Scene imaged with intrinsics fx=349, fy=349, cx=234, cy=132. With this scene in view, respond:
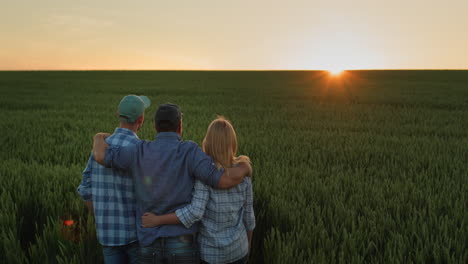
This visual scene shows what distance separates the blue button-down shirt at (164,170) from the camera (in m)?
2.12

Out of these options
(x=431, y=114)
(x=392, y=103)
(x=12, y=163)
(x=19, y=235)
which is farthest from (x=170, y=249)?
(x=392, y=103)

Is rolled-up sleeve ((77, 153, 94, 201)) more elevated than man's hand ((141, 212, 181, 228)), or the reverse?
rolled-up sleeve ((77, 153, 94, 201))

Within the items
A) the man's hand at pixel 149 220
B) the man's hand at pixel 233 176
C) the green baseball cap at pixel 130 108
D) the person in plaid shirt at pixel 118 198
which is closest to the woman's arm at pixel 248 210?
the man's hand at pixel 233 176

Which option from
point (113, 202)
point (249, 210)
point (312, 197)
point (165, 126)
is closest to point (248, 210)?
point (249, 210)

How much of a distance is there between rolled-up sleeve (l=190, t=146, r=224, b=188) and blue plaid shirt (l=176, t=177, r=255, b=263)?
101 millimetres

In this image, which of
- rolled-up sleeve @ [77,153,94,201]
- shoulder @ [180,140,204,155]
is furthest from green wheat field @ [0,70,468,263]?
shoulder @ [180,140,204,155]

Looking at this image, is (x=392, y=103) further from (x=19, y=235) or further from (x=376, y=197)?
(x=19, y=235)

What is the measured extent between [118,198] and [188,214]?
56 centimetres

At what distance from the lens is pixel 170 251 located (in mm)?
2154

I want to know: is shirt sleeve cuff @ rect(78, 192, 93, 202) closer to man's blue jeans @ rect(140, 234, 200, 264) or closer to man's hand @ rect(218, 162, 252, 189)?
man's blue jeans @ rect(140, 234, 200, 264)

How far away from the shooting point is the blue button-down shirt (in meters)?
2.12

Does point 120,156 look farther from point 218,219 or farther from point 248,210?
point 248,210

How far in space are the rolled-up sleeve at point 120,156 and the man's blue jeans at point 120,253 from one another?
0.60 m

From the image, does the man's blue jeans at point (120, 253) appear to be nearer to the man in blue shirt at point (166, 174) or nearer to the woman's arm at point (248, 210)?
the man in blue shirt at point (166, 174)
